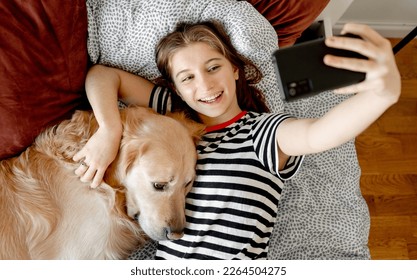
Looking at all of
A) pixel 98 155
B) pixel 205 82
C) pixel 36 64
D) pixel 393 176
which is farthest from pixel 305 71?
pixel 393 176

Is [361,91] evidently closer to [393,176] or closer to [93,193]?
[93,193]

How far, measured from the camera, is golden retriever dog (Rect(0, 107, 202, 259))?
1.14 meters

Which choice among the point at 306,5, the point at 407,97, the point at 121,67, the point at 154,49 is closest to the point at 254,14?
the point at 306,5

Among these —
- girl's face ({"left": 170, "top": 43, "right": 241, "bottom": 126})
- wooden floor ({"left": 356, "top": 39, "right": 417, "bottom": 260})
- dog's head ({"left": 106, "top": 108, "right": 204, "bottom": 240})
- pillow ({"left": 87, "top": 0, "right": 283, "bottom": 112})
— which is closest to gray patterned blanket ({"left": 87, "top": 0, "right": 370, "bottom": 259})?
pillow ({"left": 87, "top": 0, "right": 283, "bottom": 112})

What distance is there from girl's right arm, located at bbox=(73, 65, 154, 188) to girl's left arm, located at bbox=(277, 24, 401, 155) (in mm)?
518

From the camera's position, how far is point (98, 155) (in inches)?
45.6

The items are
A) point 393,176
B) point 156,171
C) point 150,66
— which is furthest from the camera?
point 393,176

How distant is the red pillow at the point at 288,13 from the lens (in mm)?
1416

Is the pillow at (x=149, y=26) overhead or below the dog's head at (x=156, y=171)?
overhead

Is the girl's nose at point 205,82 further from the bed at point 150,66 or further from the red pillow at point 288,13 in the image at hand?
the red pillow at point 288,13

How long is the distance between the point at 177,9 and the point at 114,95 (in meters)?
0.32

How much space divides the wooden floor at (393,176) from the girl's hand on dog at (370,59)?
1125 millimetres

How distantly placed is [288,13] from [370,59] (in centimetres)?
68

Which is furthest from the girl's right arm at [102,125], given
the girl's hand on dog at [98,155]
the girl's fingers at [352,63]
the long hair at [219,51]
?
the girl's fingers at [352,63]
